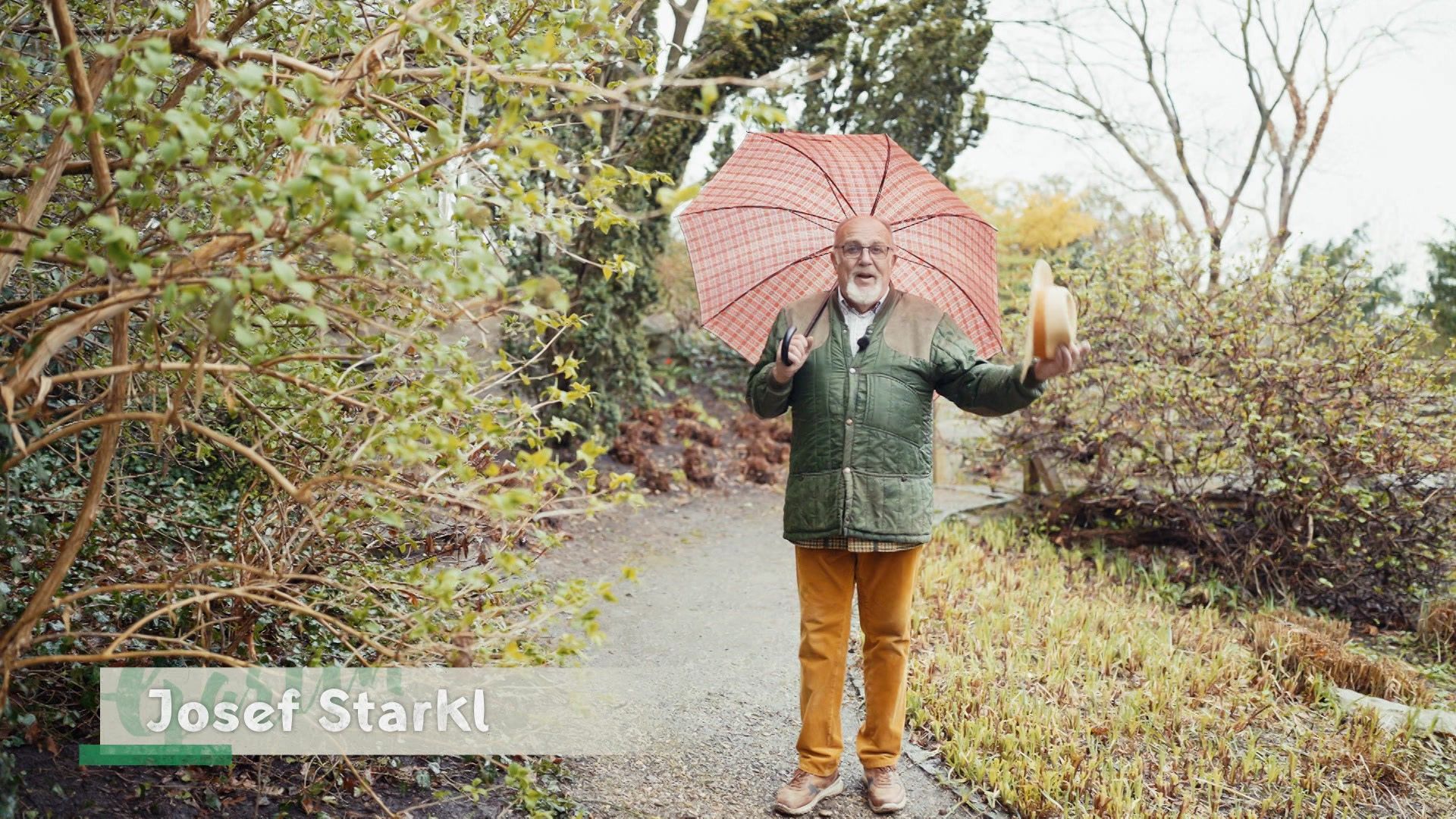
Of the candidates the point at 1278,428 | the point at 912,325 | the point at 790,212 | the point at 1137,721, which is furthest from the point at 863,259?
the point at 1278,428

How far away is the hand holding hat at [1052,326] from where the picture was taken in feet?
8.16

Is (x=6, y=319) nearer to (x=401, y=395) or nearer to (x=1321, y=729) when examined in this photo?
(x=401, y=395)

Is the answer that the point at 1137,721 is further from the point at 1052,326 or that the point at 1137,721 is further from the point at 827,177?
the point at 827,177

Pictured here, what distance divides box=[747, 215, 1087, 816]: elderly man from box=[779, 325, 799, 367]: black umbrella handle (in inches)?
0.5

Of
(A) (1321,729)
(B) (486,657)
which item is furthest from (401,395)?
(A) (1321,729)

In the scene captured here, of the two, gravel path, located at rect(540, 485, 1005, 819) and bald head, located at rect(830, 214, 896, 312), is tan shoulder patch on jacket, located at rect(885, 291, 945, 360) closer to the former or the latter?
bald head, located at rect(830, 214, 896, 312)

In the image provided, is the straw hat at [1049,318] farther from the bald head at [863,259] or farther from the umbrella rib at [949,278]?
the umbrella rib at [949,278]

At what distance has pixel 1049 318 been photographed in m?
2.49

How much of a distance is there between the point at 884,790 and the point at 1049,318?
1693 mm

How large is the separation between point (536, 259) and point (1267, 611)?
606 centimetres

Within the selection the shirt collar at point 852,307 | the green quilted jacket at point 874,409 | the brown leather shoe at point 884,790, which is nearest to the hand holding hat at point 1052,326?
the green quilted jacket at point 874,409

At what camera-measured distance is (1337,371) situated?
19.3 ft

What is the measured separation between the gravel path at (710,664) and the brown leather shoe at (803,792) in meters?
0.04

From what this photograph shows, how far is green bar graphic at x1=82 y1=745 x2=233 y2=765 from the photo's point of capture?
253 cm
